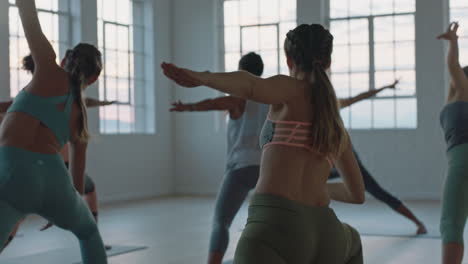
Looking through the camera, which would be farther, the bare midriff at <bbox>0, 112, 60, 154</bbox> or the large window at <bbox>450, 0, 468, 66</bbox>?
the large window at <bbox>450, 0, 468, 66</bbox>

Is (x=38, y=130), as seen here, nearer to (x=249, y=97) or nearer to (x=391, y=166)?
(x=249, y=97)

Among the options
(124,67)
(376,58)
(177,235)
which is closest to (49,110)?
(177,235)

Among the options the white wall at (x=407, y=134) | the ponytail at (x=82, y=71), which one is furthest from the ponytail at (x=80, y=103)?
the white wall at (x=407, y=134)

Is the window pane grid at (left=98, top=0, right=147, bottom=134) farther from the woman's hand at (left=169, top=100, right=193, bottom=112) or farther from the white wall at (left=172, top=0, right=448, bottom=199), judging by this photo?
the woman's hand at (left=169, top=100, right=193, bottom=112)

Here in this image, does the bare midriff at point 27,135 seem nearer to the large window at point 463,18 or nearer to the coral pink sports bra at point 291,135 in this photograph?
the coral pink sports bra at point 291,135

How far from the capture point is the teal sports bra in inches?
96.9

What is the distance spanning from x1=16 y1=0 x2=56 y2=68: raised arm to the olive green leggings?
1063mm

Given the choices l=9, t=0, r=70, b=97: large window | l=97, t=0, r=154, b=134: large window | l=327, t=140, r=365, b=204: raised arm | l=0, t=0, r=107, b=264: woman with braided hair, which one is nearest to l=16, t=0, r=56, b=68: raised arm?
l=0, t=0, r=107, b=264: woman with braided hair

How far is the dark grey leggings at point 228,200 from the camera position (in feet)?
11.5

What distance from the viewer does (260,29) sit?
1084cm

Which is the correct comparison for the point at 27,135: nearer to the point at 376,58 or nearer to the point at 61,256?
the point at 61,256

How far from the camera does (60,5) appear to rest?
915cm

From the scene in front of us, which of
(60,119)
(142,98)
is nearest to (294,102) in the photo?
(60,119)

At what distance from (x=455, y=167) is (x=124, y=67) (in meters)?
7.68
